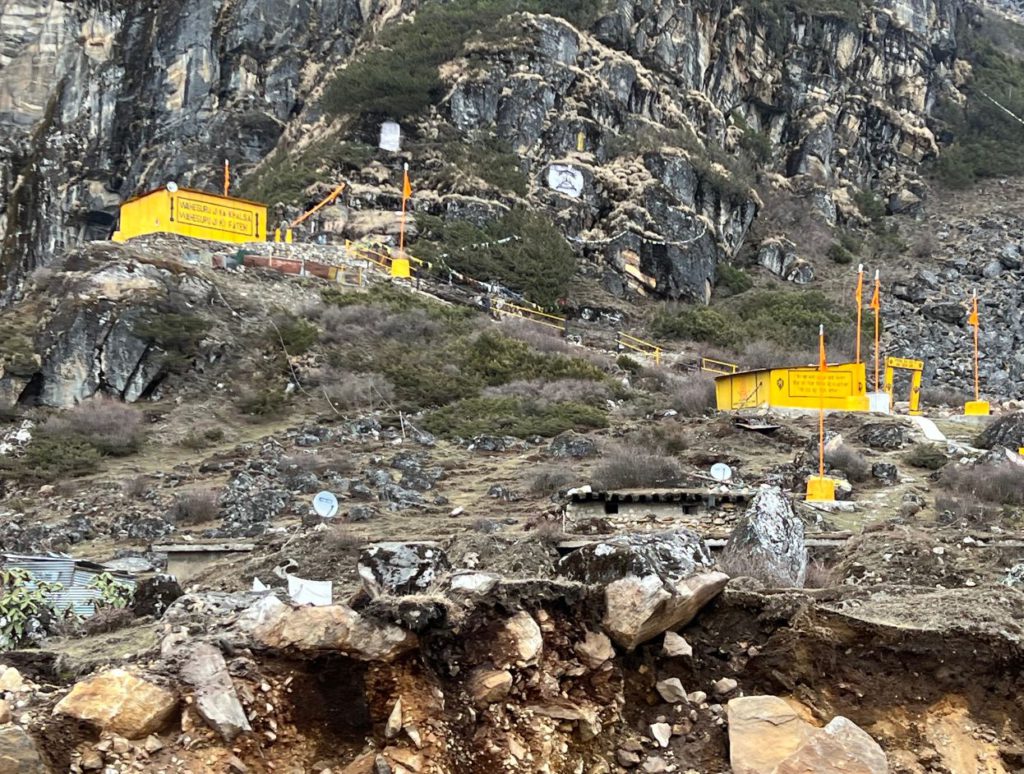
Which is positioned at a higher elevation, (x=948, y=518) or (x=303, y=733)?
(x=303, y=733)

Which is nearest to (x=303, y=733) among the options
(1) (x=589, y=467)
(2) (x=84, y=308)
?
(1) (x=589, y=467)

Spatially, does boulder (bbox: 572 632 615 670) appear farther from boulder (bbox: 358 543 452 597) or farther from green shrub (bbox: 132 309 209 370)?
green shrub (bbox: 132 309 209 370)

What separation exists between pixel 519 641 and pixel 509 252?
4099 centimetres

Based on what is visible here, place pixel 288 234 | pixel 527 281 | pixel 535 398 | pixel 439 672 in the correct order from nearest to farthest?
pixel 439 672, pixel 535 398, pixel 288 234, pixel 527 281

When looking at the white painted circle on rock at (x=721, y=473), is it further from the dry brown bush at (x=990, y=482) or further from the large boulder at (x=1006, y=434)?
the large boulder at (x=1006, y=434)

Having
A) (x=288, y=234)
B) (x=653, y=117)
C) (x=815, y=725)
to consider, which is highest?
(x=653, y=117)

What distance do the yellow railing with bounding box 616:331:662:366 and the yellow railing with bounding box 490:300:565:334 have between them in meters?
2.38

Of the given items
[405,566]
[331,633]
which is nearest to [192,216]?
[405,566]

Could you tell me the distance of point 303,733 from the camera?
4949 mm

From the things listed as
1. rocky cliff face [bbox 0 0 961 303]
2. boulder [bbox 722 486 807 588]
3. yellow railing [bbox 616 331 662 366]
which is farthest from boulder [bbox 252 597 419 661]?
rocky cliff face [bbox 0 0 961 303]

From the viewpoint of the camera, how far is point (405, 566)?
25.2ft

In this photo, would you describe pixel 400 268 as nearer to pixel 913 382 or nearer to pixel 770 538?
pixel 913 382

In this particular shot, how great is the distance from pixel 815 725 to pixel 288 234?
38.2 meters

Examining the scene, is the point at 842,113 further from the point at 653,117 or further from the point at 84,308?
the point at 84,308
